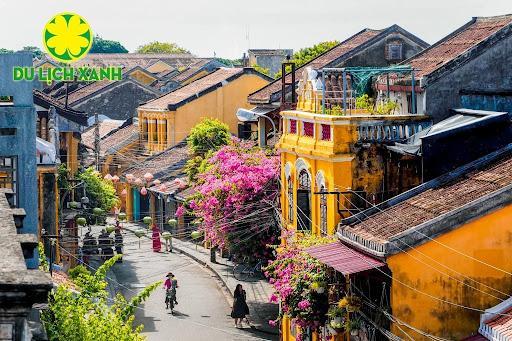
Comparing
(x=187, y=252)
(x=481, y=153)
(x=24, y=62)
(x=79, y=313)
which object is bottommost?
(x=187, y=252)

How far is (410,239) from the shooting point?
20.0m

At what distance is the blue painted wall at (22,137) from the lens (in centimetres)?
2284

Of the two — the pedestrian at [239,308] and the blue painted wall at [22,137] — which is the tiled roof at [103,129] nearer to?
the pedestrian at [239,308]

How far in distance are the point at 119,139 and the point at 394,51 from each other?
21.9m

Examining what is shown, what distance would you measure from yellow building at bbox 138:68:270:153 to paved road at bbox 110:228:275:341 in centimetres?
917

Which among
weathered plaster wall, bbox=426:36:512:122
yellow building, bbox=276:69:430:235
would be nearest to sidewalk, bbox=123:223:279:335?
yellow building, bbox=276:69:430:235

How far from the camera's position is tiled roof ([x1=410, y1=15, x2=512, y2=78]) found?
26.3m

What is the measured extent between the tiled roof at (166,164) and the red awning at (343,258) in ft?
90.0

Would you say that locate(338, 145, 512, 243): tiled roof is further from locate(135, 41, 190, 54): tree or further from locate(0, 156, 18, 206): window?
locate(135, 41, 190, 54): tree

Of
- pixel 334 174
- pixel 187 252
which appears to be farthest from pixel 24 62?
pixel 187 252

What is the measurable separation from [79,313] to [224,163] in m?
18.7

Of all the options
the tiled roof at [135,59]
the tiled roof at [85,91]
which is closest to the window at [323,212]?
the tiled roof at [85,91]

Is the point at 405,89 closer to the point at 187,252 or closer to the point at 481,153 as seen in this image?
the point at 481,153

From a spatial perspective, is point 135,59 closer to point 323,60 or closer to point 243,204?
point 323,60
